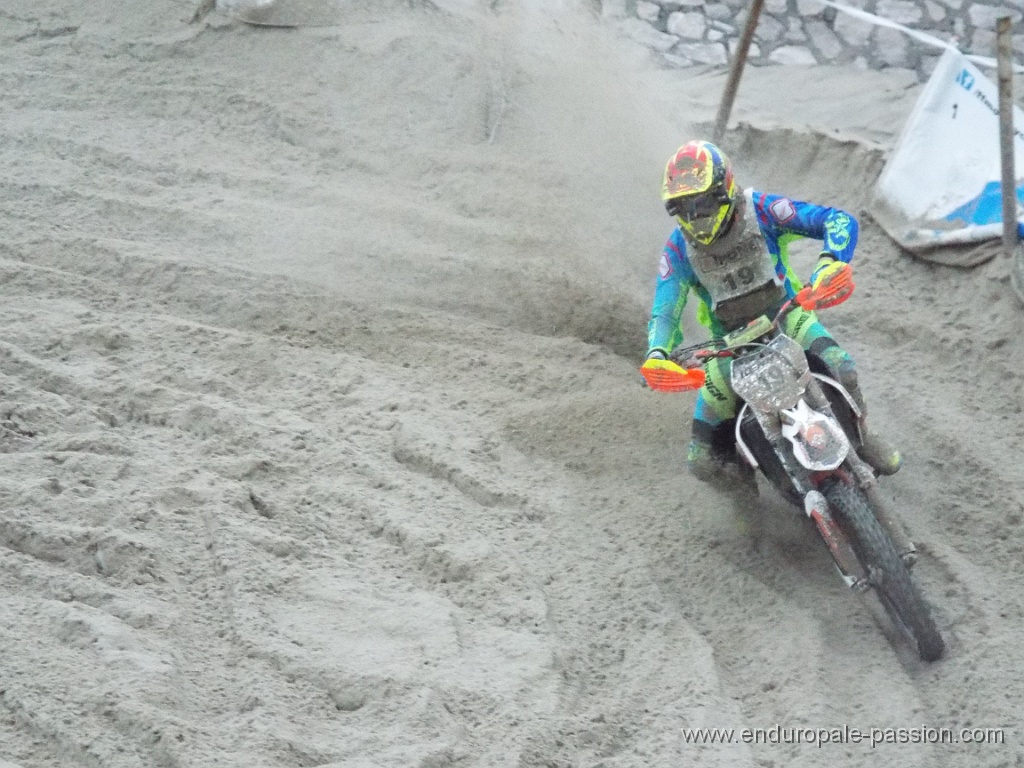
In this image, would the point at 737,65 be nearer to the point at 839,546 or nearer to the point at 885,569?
the point at 839,546

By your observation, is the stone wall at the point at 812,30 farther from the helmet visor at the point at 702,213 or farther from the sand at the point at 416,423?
the helmet visor at the point at 702,213

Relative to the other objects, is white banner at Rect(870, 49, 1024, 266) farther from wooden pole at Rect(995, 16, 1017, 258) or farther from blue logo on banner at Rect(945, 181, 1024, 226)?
wooden pole at Rect(995, 16, 1017, 258)

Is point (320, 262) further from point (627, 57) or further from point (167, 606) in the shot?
point (627, 57)

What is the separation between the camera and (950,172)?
21.1 feet

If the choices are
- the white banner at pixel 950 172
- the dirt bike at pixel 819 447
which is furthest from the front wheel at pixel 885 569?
the white banner at pixel 950 172

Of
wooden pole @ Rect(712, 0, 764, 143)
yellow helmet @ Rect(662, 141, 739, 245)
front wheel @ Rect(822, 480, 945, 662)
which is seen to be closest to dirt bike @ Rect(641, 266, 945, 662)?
front wheel @ Rect(822, 480, 945, 662)

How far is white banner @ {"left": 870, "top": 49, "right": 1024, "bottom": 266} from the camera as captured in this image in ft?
20.2

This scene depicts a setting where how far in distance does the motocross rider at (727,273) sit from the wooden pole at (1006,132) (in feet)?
4.38

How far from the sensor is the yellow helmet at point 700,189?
468cm

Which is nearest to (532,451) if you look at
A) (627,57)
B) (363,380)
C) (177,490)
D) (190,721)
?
(363,380)

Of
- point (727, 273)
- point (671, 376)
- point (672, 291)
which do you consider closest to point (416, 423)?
point (672, 291)

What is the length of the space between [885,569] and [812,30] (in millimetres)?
6829

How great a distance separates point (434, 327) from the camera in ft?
20.3

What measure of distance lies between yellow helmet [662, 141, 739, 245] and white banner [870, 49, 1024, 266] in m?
2.04
